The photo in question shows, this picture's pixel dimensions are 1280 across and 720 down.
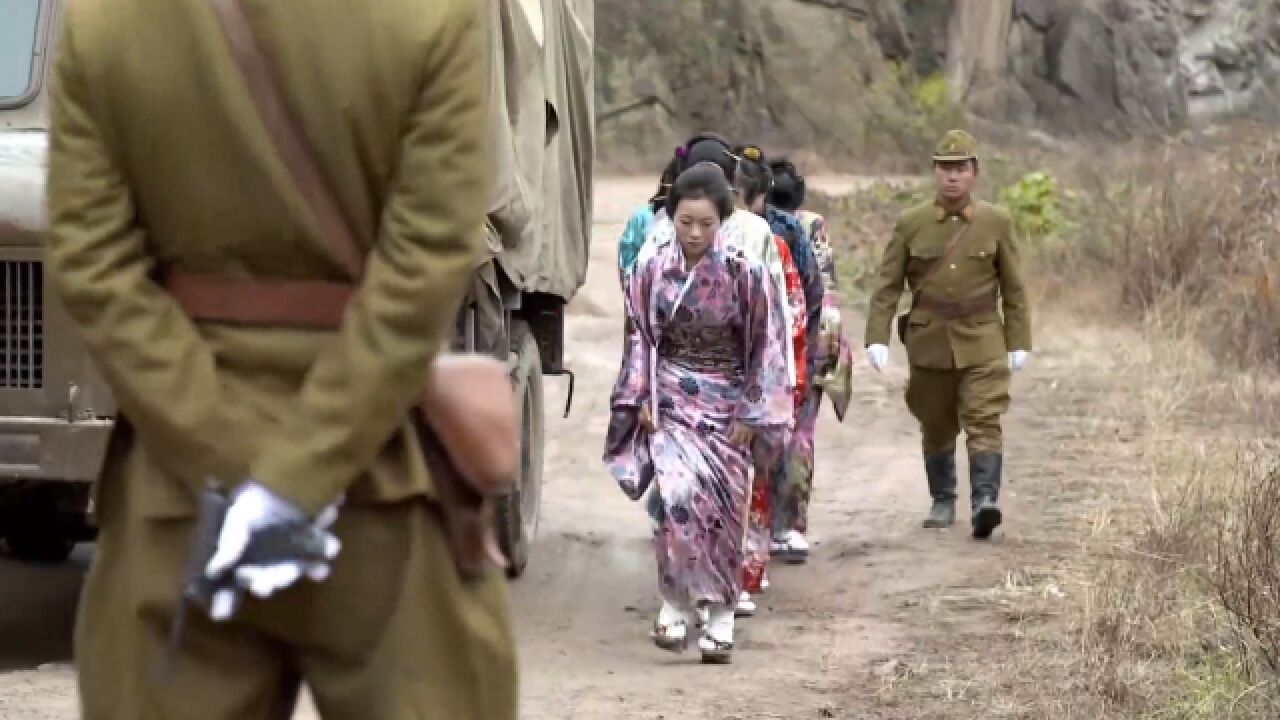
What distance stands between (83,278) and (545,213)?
585 cm

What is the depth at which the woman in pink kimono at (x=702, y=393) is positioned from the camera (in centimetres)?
734

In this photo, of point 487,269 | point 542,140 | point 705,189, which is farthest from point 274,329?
point 542,140

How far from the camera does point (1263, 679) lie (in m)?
5.94

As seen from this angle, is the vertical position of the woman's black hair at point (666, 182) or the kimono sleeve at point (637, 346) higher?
the woman's black hair at point (666, 182)

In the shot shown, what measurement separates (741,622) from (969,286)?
2.19m

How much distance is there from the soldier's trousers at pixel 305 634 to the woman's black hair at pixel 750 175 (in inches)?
205

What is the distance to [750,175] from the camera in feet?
28.7

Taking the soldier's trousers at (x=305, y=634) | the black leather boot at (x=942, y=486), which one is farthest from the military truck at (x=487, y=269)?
the soldier's trousers at (x=305, y=634)

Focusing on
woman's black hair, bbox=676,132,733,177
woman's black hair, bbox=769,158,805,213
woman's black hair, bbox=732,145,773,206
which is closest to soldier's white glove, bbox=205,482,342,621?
woman's black hair, bbox=676,132,733,177

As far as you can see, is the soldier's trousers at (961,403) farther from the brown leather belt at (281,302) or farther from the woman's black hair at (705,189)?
the brown leather belt at (281,302)

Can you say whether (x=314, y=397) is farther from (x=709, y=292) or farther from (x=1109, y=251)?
(x=1109, y=251)

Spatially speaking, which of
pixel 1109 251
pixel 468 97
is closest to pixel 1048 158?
pixel 1109 251

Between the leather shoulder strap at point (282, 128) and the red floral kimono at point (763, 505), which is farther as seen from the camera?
the red floral kimono at point (763, 505)

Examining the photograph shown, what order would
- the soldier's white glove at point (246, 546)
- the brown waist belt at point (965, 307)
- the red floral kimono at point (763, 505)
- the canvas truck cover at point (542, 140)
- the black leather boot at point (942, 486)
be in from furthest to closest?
the black leather boot at point (942, 486), the brown waist belt at point (965, 307), the red floral kimono at point (763, 505), the canvas truck cover at point (542, 140), the soldier's white glove at point (246, 546)
